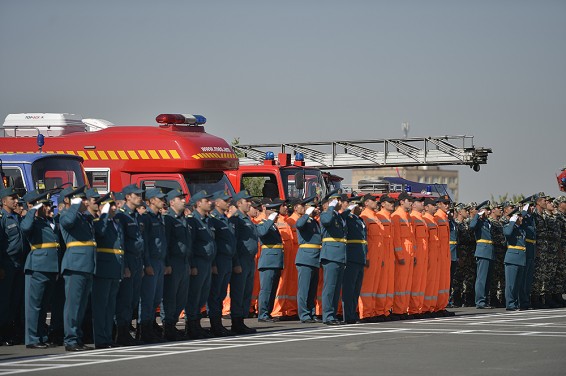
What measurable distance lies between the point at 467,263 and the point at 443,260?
111 inches

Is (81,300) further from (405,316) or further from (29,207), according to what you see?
(405,316)

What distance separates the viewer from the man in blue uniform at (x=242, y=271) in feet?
54.1

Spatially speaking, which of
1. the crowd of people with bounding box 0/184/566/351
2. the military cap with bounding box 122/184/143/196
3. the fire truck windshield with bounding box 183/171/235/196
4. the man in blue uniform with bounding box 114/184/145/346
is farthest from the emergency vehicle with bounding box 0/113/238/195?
the man in blue uniform with bounding box 114/184/145/346

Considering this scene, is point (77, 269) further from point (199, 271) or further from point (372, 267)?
point (372, 267)

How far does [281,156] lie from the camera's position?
78.0ft

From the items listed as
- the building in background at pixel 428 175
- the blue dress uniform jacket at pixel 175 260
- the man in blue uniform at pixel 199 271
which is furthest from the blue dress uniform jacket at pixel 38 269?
the building in background at pixel 428 175

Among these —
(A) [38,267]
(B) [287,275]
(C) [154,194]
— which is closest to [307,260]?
(B) [287,275]

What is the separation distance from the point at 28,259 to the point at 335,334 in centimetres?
397

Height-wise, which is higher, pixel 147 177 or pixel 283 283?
pixel 147 177

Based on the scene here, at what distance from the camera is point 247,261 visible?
54.7ft

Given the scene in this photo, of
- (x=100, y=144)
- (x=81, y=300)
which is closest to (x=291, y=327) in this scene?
(x=81, y=300)

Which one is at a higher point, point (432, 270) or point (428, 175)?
point (428, 175)

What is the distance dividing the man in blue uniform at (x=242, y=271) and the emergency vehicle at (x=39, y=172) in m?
3.37

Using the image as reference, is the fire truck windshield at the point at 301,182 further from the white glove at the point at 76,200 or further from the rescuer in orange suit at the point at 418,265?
the white glove at the point at 76,200
